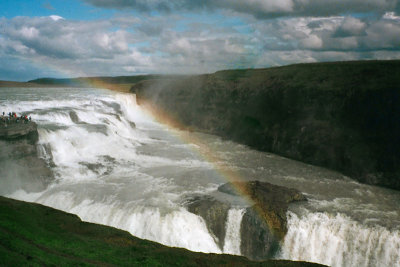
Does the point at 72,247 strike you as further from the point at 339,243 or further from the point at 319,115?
the point at 319,115

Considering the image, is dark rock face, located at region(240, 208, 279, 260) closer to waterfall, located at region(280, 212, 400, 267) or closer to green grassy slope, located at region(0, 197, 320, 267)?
waterfall, located at region(280, 212, 400, 267)

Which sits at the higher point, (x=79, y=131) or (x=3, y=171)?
(x=79, y=131)

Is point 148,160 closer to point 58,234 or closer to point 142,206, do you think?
point 142,206

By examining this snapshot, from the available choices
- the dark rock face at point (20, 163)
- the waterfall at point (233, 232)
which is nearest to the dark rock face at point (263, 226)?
the waterfall at point (233, 232)

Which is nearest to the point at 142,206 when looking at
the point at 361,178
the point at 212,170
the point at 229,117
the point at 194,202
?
the point at 194,202

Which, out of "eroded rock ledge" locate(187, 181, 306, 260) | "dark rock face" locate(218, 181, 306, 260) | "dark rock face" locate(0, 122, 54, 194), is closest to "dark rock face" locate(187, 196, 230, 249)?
"eroded rock ledge" locate(187, 181, 306, 260)

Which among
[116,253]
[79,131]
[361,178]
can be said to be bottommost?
[361,178]

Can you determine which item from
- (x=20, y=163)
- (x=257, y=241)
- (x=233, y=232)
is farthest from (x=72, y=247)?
(x=20, y=163)
